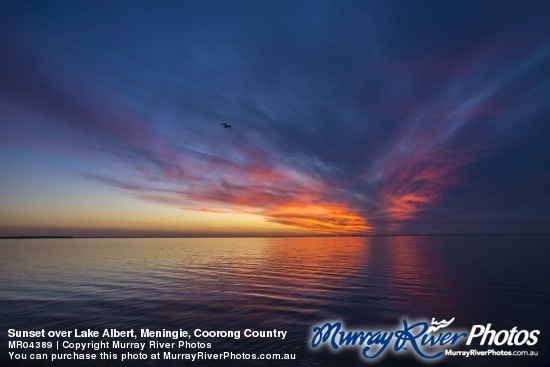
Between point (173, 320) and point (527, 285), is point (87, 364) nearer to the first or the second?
point (173, 320)

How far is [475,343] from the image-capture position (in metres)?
16.6

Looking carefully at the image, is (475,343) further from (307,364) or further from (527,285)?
(527,285)

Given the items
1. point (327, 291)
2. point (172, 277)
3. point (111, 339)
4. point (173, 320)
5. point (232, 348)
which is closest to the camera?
point (232, 348)

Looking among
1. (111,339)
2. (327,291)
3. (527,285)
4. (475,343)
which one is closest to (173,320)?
(111,339)

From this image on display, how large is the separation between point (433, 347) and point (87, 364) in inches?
767

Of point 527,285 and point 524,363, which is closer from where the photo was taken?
point 524,363

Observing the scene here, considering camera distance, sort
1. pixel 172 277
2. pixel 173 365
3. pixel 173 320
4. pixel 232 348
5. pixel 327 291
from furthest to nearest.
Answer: pixel 172 277, pixel 327 291, pixel 173 320, pixel 232 348, pixel 173 365

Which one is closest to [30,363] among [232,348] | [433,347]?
[232,348]

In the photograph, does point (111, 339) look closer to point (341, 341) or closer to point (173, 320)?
A: point (173, 320)

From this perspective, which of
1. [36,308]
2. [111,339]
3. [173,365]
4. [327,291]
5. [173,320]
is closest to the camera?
[173,365]

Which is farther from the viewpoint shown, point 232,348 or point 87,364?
point 232,348

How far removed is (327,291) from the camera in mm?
31250

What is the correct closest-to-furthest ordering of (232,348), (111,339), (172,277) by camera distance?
(232,348)
(111,339)
(172,277)

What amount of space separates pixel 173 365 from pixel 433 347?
1492cm
